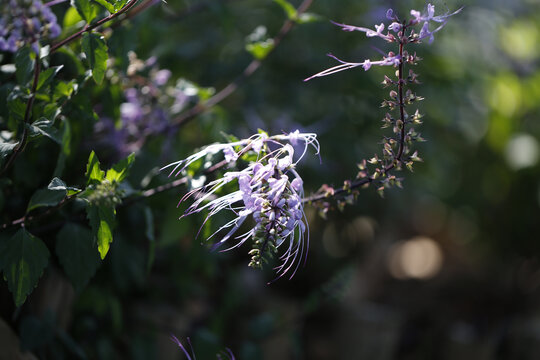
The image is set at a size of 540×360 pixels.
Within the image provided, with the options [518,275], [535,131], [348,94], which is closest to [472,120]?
[535,131]

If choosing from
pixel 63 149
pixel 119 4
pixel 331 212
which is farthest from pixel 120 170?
pixel 331 212

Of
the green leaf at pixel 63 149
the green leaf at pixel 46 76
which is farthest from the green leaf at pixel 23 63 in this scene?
the green leaf at pixel 63 149

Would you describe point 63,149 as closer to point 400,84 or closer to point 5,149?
point 5,149

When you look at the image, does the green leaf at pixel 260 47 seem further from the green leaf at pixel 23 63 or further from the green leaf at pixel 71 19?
the green leaf at pixel 23 63

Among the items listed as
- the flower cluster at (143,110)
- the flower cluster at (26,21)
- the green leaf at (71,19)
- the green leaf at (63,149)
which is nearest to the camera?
the flower cluster at (26,21)

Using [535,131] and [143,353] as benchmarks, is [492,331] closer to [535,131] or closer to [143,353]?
[535,131]

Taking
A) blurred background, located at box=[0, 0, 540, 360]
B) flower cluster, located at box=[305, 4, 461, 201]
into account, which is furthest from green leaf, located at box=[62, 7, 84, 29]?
flower cluster, located at box=[305, 4, 461, 201]

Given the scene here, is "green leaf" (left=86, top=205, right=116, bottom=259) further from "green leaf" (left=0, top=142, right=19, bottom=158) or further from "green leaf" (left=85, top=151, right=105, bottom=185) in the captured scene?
"green leaf" (left=0, top=142, right=19, bottom=158)
